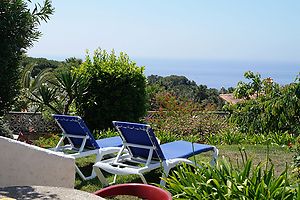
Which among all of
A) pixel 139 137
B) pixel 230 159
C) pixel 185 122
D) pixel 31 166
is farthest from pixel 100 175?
pixel 185 122

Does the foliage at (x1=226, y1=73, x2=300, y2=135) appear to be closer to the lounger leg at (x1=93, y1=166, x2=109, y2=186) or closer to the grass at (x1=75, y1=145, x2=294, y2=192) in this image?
the grass at (x1=75, y1=145, x2=294, y2=192)

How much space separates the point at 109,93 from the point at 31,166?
614 centimetres

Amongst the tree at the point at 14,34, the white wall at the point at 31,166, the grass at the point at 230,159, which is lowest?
the grass at the point at 230,159

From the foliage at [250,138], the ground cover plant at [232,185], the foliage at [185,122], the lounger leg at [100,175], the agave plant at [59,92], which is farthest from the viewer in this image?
the foliage at [185,122]

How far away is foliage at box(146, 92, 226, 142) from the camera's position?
1252 cm

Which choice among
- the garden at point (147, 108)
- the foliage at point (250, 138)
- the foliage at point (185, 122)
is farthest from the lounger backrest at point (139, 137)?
the foliage at point (250, 138)

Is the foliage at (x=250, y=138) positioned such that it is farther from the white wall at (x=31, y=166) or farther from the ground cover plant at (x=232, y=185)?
the ground cover plant at (x=232, y=185)

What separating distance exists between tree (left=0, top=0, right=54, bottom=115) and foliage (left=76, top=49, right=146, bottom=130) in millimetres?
4059

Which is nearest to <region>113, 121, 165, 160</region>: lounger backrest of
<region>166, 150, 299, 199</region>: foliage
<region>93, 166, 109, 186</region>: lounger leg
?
<region>93, 166, 109, 186</region>: lounger leg

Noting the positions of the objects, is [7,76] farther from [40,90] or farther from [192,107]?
[192,107]

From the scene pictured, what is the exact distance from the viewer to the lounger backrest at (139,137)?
681 cm

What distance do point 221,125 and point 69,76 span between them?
14.9 ft

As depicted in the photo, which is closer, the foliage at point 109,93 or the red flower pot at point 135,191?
the red flower pot at point 135,191

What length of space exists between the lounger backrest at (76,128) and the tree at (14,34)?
3.31ft
